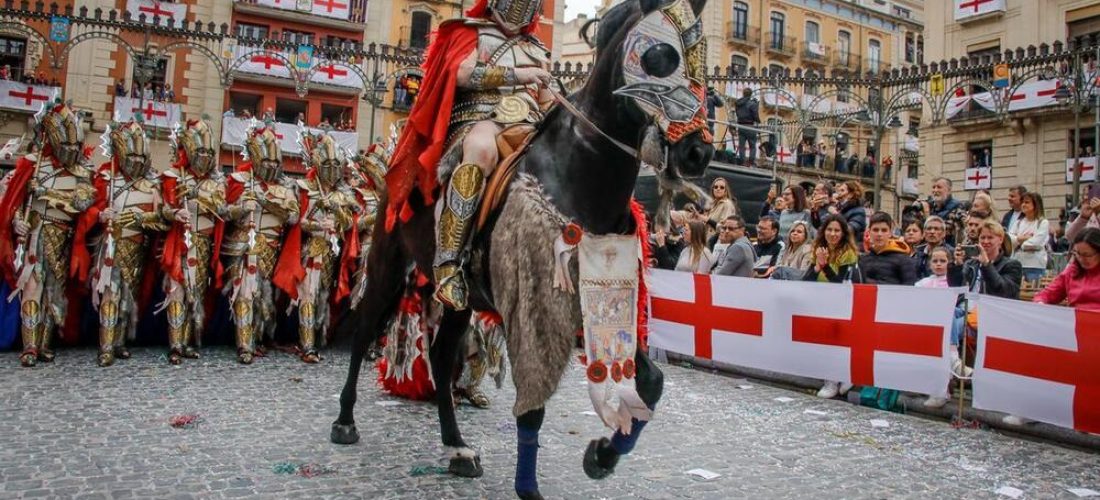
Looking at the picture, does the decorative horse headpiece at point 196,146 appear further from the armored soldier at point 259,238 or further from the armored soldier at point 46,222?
the armored soldier at point 46,222

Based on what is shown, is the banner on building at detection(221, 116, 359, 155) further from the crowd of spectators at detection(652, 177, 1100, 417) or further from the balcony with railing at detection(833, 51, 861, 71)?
the balcony with railing at detection(833, 51, 861, 71)

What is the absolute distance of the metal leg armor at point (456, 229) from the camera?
3975 mm

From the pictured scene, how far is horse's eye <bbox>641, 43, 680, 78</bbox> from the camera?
10.3 ft

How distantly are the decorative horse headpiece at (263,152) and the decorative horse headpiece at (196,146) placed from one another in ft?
1.39

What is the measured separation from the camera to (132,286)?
28.3 ft

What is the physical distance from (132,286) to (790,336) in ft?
24.0

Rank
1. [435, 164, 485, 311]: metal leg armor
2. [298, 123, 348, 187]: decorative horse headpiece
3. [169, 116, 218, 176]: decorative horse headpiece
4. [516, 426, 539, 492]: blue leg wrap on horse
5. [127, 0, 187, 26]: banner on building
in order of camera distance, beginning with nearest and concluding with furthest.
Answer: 1. [516, 426, 539, 492]: blue leg wrap on horse
2. [435, 164, 485, 311]: metal leg armor
3. [169, 116, 218, 176]: decorative horse headpiece
4. [298, 123, 348, 187]: decorative horse headpiece
5. [127, 0, 187, 26]: banner on building

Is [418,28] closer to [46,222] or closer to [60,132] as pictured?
[60,132]

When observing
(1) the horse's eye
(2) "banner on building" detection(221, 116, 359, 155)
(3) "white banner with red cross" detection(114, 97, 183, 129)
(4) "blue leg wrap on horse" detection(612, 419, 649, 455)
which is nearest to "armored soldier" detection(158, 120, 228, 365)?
(4) "blue leg wrap on horse" detection(612, 419, 649, 455)

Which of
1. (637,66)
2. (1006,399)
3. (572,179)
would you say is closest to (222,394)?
(572,179)

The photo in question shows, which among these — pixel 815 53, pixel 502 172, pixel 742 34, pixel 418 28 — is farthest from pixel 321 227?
pixel 815 53

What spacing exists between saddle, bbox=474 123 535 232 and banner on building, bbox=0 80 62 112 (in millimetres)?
25289

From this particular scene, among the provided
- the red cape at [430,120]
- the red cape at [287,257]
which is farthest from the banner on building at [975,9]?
the red cape at [430,120]

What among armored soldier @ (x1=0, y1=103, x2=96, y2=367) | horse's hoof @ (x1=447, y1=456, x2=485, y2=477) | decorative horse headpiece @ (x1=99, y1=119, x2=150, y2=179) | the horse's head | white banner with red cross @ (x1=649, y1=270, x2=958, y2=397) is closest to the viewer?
Answer: the horse's head
